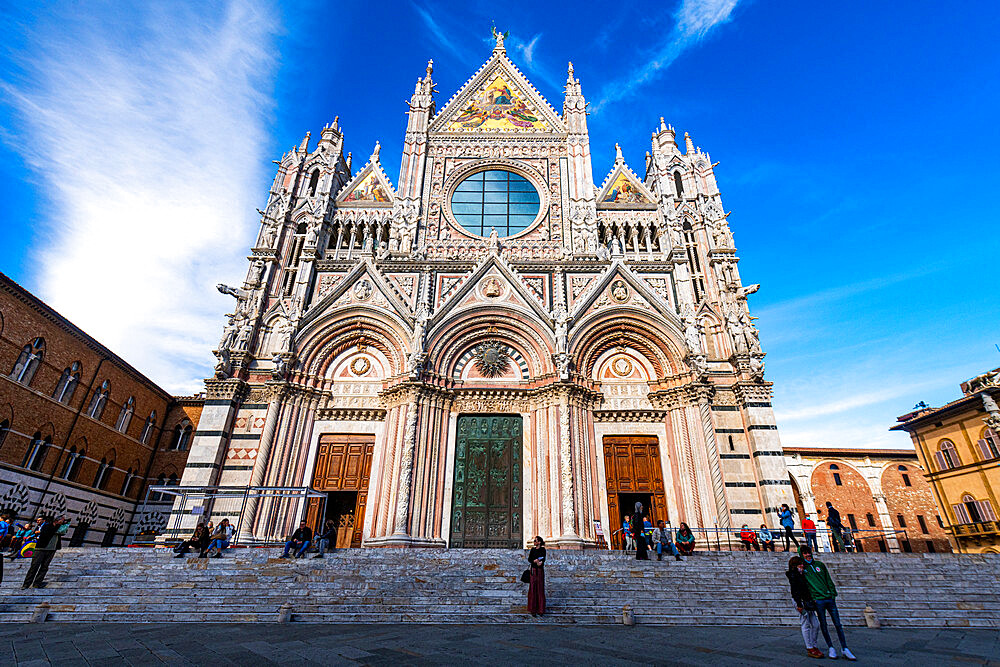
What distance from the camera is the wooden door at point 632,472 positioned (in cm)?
1666

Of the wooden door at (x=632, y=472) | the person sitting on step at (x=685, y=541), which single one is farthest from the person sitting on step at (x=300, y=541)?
the wooden door at (x=632, y=472)

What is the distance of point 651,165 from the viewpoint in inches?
981

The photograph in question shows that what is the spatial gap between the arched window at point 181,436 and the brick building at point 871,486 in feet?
117

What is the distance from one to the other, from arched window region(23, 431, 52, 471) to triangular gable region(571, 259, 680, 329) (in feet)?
68.5

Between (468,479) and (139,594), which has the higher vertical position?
(468,479)

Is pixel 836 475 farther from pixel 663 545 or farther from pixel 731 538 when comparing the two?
pixel 663 545

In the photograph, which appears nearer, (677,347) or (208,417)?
(208,417)

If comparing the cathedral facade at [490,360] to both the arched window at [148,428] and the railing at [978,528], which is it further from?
the railing at [978,528]

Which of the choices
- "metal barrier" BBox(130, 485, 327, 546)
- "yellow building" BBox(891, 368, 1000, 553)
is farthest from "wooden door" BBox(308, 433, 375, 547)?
"yellow building" BBox(891, 368, 1000, 553)

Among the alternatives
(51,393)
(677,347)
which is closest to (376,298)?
(677,347)

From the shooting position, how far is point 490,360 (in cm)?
1888

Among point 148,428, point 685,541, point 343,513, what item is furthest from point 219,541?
point 148,428

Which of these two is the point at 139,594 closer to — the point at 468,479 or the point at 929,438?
the point at 468,479

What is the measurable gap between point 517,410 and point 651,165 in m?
15.1
